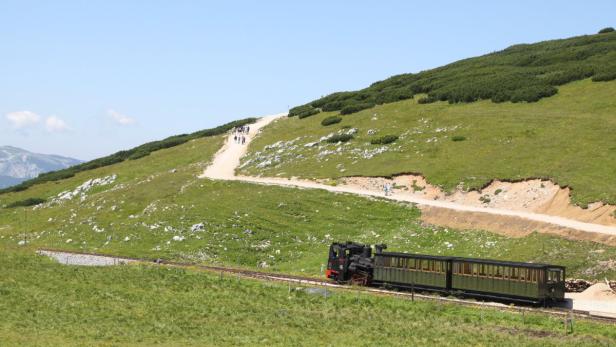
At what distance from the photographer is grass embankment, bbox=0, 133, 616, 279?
60.2m

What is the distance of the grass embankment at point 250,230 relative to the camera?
60.2 metres

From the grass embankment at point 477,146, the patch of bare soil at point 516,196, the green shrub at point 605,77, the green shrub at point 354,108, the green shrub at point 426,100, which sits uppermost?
the green shrub at point 605,77

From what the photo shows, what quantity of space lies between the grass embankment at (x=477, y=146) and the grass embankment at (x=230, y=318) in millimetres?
30476

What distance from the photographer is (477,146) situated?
86.1m

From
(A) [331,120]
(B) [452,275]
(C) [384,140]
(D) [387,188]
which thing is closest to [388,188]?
(D) [387,188]

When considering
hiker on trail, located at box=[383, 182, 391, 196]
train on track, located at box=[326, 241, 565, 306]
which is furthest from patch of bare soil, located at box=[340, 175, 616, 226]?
train on track, located at box=[326, 241, 565, 306]

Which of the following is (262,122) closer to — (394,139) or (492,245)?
(394,139)

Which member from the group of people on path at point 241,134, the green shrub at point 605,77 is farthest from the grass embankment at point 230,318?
the group of people on path at point 241,134

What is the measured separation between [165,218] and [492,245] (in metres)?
36.1

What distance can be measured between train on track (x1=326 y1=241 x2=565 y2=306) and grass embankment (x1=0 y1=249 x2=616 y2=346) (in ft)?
12.2

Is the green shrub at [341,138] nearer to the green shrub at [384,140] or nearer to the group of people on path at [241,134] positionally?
the green shrub at [384,140]

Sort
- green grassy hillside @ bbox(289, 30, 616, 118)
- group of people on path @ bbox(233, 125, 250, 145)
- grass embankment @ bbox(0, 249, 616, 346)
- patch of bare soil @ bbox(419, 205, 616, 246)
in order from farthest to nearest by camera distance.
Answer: group of people on path @ bbox(233, 125, 250, 145), green grassy hillside @ bbox(289, 30, 616, 118), patch of bare soil @ bbox(419, 205, 616, 246), grass embankment @ bbox(0, 249, 616, 346)

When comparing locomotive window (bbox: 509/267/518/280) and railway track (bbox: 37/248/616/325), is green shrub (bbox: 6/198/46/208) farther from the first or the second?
locomotive window (bbox: 509/267/518/280)

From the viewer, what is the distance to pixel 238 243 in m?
70.0
